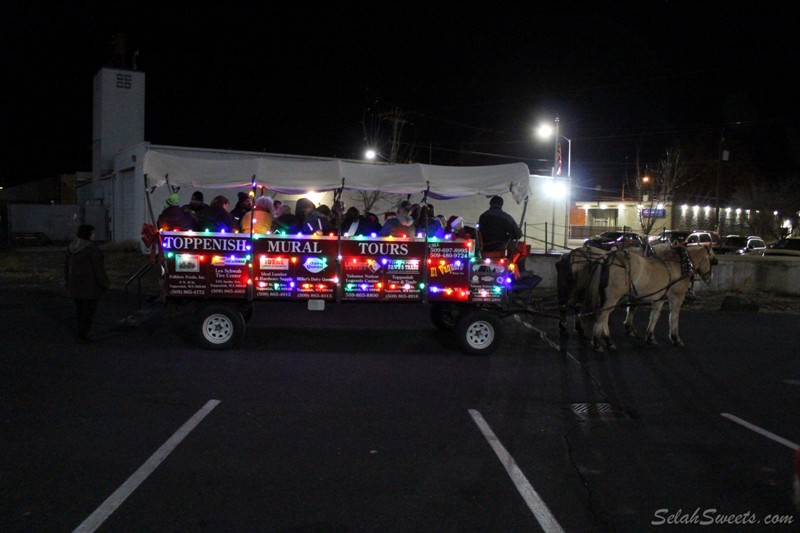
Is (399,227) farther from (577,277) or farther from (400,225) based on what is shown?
(577,277)

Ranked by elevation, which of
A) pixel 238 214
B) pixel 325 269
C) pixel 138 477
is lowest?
pixel 138 477

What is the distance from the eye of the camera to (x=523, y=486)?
5180 mm

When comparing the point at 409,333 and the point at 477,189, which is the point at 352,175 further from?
the point at 409,333

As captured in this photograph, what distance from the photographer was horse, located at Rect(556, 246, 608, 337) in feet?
38.0

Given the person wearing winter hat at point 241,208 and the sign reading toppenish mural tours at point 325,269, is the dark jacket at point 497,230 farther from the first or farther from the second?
the person wearing winter hat at point 241,208

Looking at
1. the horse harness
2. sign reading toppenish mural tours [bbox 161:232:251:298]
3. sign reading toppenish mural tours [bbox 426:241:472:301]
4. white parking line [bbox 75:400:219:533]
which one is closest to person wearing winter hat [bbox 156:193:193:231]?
sign reading toppenish mural tours [bbox 161:232:251:298]

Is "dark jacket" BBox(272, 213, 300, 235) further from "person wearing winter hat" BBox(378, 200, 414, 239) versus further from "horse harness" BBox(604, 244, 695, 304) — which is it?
"horse harness" BBox(604, 244, 695, 304)

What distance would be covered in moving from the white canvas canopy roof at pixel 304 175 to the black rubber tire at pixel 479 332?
2.03 metres

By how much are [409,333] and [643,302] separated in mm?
4221

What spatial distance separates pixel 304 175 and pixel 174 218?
6.82 feet

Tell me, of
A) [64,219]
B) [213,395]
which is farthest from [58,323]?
[64,219]

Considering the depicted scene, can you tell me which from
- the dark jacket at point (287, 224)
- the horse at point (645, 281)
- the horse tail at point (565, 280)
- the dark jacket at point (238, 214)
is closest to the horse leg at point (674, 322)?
the horse at point (645, 281)

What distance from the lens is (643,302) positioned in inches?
454

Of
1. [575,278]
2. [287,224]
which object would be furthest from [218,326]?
[575,278]
